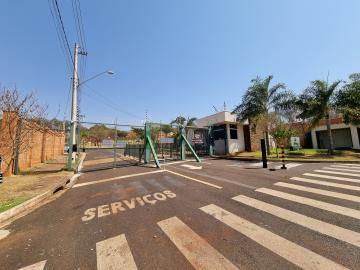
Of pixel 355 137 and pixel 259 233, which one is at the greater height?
pixel 355 137

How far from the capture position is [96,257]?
10.3ft

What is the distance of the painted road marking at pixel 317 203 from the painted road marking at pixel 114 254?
4.58 m

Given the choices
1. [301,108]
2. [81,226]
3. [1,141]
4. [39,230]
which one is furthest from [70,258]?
[301,108]

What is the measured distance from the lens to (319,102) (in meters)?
18.6

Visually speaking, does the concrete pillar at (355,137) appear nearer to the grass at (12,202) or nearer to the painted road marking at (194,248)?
the painted road marking at (194,248)

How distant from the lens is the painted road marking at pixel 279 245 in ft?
8.89

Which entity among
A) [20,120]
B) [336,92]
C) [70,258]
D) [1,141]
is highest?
[336,92]

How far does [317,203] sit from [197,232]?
3508 millimetres

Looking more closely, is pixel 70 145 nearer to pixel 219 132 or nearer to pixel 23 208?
pixel 23 208

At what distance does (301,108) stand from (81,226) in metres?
21.9

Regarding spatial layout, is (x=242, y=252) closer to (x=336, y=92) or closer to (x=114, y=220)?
(x=114, y=220)

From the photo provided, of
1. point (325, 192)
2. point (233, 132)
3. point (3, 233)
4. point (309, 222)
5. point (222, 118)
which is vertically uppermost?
point (222, 118)

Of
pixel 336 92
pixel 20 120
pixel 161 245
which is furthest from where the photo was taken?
pixel 336 92

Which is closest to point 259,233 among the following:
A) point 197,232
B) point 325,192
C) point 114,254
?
point 197,232
